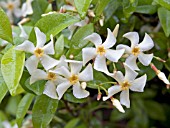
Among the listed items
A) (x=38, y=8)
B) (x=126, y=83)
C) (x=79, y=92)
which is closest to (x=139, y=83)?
(x=126, y=83)

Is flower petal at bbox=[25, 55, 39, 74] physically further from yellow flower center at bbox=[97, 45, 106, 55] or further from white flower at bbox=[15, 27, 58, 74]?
yellow flower center at bbox=[97, 45, 106, 55]

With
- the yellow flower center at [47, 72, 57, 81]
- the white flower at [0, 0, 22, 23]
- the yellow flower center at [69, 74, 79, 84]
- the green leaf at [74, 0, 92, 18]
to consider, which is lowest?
the white flower at [0, 0, 22, 23]

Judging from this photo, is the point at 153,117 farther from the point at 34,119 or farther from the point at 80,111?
the point at 34,119

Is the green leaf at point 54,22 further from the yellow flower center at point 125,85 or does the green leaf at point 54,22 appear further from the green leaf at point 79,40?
the yellow flower center at point 125,85

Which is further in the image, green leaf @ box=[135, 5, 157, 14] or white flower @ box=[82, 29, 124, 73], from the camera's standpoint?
green leaf @ box=[135, 5, 157, 14]

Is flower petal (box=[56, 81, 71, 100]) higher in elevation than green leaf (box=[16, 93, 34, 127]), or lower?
higher

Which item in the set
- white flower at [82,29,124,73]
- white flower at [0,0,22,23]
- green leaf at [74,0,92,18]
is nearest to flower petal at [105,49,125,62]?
white flower at [82,29,124,73]

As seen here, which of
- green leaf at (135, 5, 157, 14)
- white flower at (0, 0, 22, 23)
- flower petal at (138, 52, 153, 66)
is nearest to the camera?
flower petal at (138, 52, 153, 66)

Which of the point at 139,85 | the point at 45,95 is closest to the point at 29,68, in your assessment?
the point at 45,95
